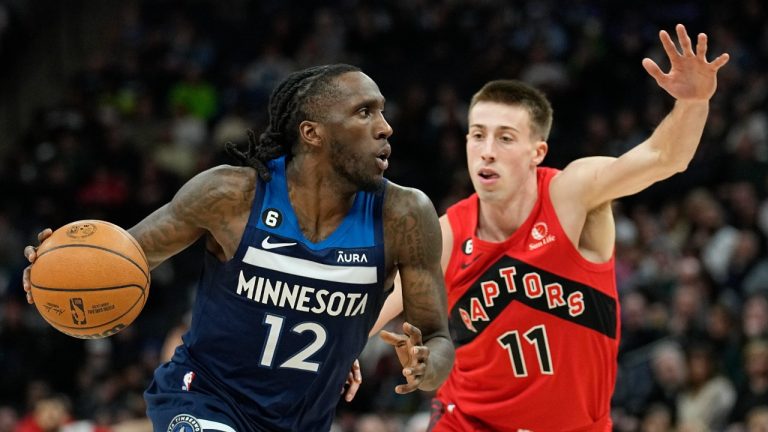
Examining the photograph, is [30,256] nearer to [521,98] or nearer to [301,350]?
[301,350]

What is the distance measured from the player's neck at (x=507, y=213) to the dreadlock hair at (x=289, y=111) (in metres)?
1.25

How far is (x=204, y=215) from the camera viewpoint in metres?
4.63

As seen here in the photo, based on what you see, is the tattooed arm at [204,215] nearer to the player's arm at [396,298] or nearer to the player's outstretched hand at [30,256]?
the player's outstretched hand at [30,256]

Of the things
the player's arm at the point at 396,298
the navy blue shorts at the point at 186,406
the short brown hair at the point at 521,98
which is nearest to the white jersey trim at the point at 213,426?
the navy blue shorts at the point at 186,406

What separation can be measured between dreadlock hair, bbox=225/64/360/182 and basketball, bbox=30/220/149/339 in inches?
24.2

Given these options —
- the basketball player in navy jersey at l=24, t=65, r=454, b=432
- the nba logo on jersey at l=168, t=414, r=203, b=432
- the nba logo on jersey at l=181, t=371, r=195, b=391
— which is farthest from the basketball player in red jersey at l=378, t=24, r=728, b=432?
the nba logo on jersey at l=168, t=414, r=203, b=432

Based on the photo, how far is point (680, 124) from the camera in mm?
5164

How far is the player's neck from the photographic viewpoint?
5.73m

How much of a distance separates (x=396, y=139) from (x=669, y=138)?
31.4 ft

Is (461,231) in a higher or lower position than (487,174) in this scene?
lower

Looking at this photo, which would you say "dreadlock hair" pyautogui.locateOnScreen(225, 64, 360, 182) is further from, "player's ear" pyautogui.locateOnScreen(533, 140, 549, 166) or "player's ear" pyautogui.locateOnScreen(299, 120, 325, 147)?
"player's ear" pyautogui.locateOnScreen(533, 140, 549, 166)

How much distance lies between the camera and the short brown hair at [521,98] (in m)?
5.79

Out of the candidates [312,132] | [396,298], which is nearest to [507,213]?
[396,298]

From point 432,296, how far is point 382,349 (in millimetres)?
7132
